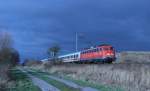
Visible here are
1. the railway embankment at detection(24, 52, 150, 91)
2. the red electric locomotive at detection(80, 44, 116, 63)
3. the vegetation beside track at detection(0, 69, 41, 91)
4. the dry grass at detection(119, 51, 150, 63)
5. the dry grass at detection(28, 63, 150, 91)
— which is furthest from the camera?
the red electric locomotive at detection(80, 44, 116, 63)

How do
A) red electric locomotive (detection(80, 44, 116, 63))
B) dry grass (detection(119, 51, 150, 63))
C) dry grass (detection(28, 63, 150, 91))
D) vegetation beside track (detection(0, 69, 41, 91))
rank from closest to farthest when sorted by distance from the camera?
dry grass (detection(28, 63, 150, 91))
vegetation beside track (detection(0, 69, 41, 91))
dry grass (detection(119, 51, 150, 63))
red electric locomotive (detection(80, 44, 116, 63))

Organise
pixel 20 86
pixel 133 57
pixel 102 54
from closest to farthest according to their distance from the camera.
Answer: pixel 20 86 → pixel 102 54 → pixel 133 57

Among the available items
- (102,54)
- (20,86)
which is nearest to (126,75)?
(20,86)

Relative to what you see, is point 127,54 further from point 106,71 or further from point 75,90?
point 75,90

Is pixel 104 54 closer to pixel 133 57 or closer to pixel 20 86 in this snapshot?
pixel 133 57

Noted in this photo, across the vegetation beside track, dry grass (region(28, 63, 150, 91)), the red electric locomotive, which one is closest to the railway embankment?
dry grass (region(28, 63, 150, 91))

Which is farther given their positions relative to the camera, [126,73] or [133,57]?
[133,57]

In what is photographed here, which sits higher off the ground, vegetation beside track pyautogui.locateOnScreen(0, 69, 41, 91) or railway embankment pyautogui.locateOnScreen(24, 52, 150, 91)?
railway embankment pyautogui.locateOnScreen(24, 52, 150, 91)

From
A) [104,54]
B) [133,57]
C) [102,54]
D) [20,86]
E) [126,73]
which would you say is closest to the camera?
[126,73]

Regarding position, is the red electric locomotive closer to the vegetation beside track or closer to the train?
the train

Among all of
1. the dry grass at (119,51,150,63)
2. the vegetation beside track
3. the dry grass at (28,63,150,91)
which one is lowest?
the vegetation beside track

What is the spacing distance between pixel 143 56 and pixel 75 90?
94.5 feet

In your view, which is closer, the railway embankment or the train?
the railway embankment

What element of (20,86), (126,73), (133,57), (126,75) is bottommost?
(20,86)
